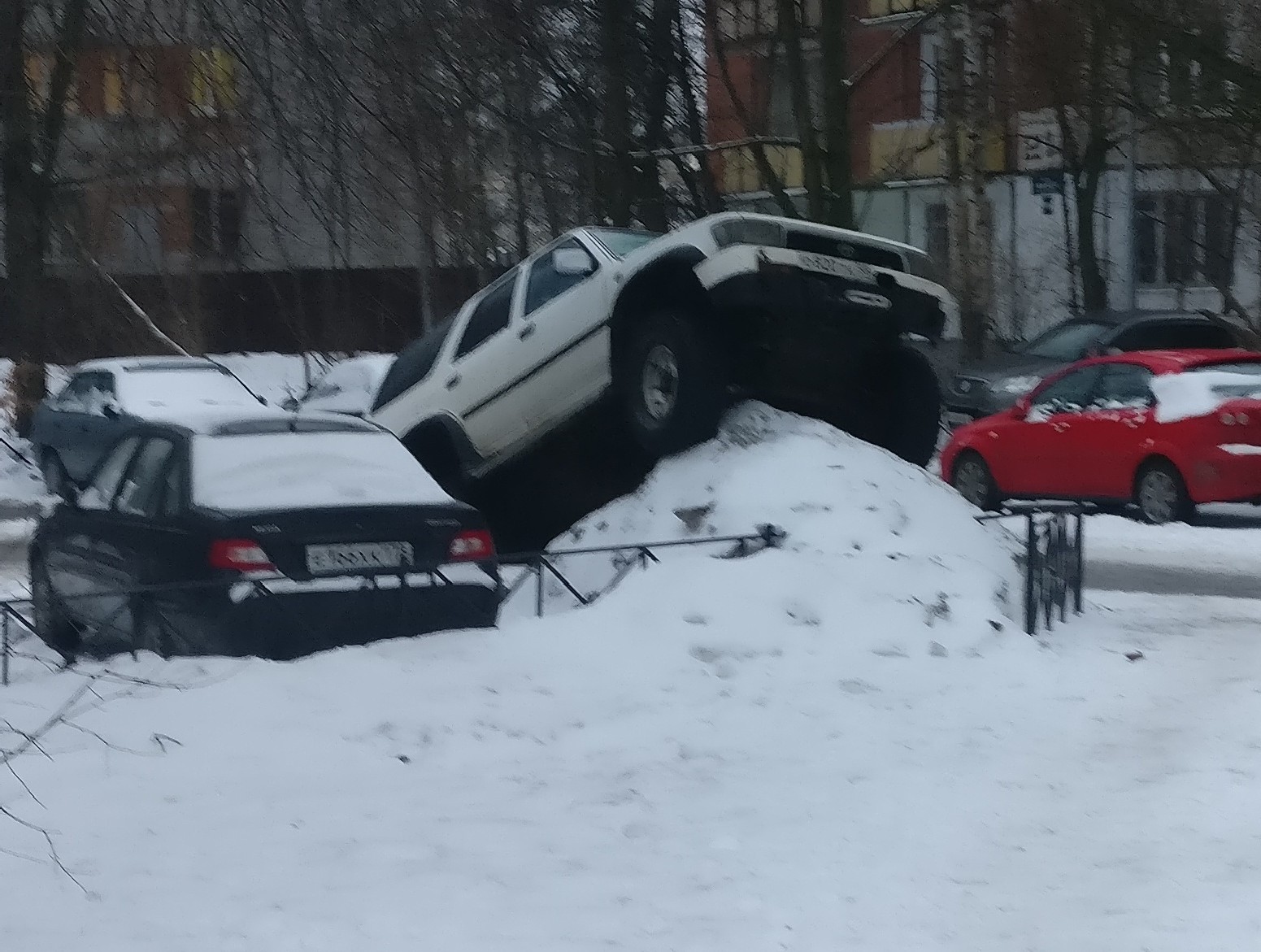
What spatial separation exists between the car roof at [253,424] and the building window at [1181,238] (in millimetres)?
24434

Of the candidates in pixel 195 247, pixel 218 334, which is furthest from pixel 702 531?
pixel 218 334

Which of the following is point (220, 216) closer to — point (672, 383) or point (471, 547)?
point (672, 383)

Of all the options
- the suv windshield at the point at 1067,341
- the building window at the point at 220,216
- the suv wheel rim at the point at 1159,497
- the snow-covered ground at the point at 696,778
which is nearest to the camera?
the snow-covered ground at the point at 696,778

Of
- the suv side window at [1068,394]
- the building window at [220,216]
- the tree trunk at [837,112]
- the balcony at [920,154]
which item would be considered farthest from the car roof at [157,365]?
the balcony at [920,154]

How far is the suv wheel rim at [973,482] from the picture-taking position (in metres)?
18.1

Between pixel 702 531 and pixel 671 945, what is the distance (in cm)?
545

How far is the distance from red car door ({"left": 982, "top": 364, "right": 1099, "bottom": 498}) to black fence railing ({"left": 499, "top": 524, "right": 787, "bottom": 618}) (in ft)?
25.3

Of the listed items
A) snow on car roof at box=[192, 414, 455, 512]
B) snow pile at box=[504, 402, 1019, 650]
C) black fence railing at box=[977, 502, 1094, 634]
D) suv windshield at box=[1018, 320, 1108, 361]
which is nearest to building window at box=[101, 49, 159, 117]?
snow on car roof at box=[192, 414, 455, 512]

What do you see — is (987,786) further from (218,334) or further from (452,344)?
(218,334)

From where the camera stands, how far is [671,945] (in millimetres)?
4918

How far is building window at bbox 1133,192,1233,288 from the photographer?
3253 cm

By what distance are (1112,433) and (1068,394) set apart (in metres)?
0.96

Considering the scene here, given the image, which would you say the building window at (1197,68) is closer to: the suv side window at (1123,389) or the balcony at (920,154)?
the suv side window at (1123,389)

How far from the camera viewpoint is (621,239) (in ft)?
38.8
